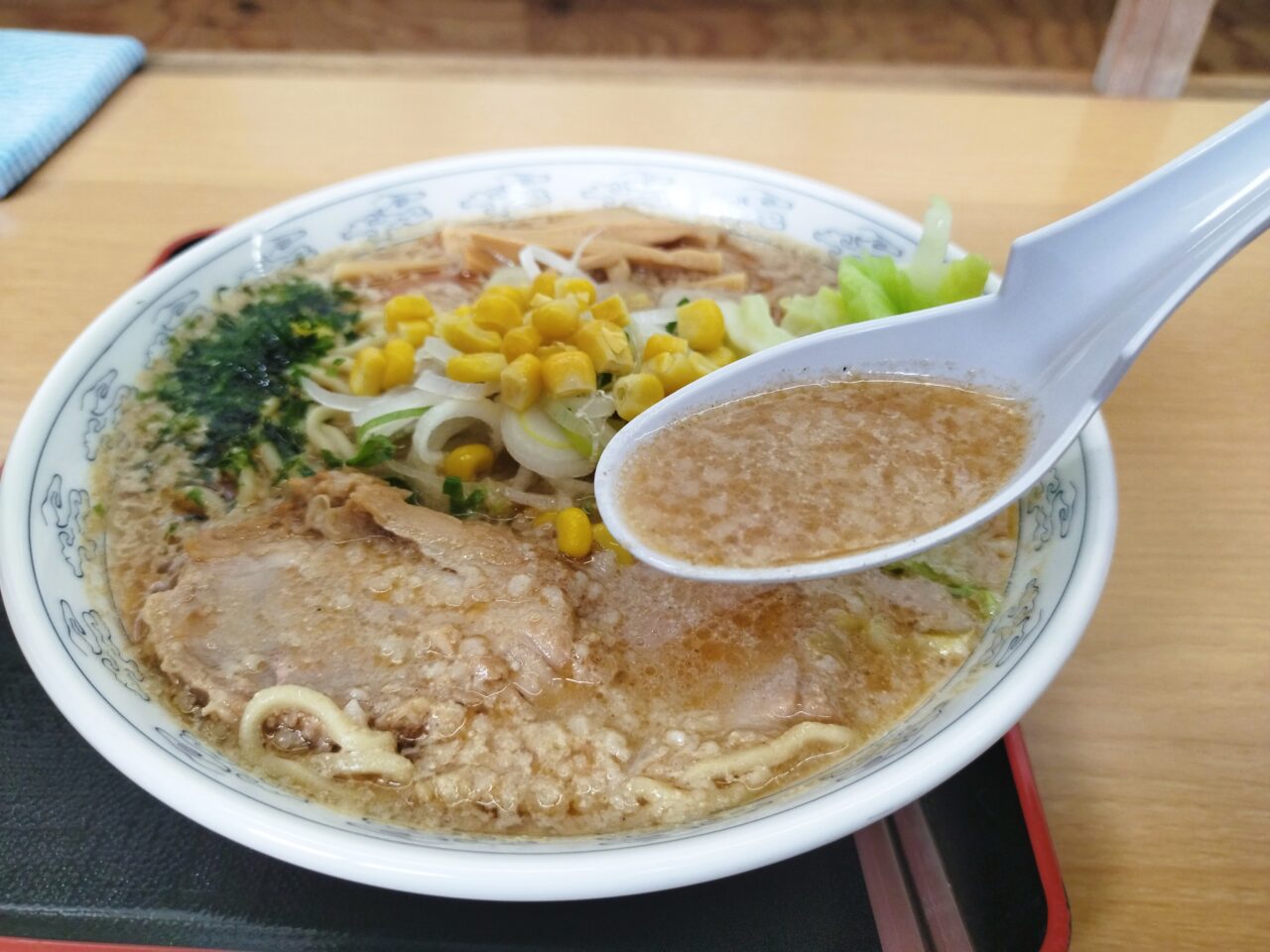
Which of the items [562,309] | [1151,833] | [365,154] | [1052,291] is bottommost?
[1151,833]

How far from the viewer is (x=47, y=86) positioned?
2.27 meters

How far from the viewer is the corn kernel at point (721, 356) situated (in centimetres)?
135

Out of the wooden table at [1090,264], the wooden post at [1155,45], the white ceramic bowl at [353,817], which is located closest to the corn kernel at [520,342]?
the white ceramic bowl at [353,817]

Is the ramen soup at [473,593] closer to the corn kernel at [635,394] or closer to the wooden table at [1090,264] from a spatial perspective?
the corn kernel at [635,394]

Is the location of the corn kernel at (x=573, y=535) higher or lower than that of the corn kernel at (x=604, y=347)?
lower

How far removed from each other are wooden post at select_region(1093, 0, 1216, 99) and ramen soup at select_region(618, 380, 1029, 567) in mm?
1868

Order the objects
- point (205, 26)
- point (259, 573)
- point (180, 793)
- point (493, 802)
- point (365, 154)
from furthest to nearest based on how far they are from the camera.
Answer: point (205, 26), point (365, 154), point (259, 573), point (493, 802), point (180, 793)

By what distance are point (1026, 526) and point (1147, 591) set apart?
261 millimetres

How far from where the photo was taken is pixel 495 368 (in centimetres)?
123

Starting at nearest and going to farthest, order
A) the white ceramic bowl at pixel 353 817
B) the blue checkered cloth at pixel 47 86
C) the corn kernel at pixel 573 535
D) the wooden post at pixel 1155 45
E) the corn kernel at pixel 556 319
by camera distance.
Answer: the white ceramic bowl at pixel 353 817
the corn kernel at pixel 573 535
the corn kernel at pixel 556 319
the blue checkered cloth at pixel 47 86
the wooden post at pixel 1155 45

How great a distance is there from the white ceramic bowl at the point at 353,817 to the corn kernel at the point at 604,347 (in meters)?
0.59

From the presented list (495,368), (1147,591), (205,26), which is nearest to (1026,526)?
(1147,591)

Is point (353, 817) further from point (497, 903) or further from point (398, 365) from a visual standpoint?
point (398, 365)

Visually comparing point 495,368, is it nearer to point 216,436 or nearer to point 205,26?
point 216,436
